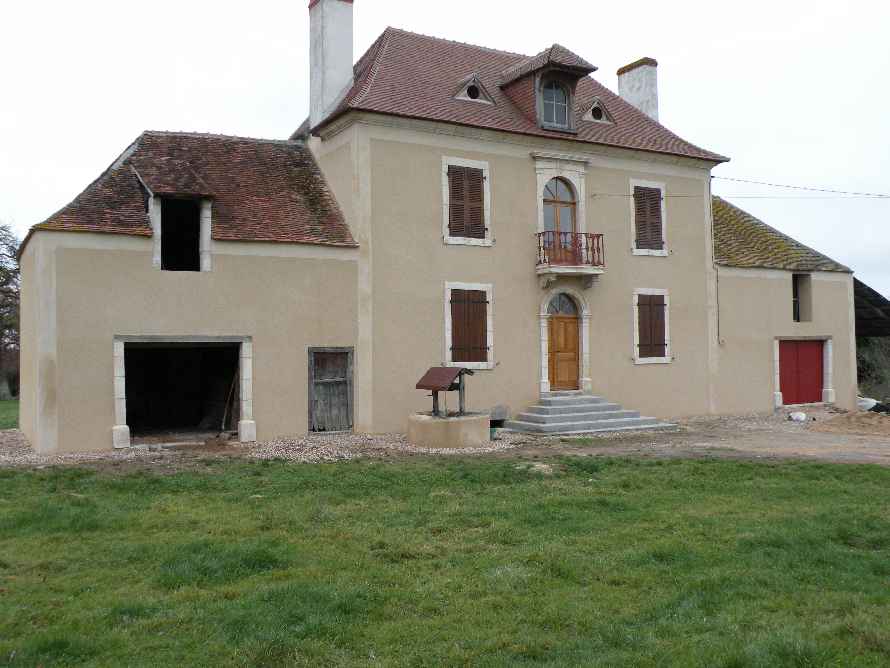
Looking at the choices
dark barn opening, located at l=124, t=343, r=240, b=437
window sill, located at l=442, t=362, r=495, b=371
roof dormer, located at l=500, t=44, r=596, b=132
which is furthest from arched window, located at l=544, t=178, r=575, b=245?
dark barn opening, located at l=124, t=343, r=240, b=437

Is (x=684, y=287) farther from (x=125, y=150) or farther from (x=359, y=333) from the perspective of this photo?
(x=125, y=150)

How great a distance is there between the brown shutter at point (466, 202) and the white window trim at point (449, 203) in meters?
0.04

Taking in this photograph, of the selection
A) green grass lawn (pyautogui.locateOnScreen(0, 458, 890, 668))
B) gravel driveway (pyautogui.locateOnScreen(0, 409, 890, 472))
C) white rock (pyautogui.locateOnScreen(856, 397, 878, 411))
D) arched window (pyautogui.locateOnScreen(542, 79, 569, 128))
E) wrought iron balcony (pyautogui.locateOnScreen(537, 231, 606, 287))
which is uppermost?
arched window (pyautogui.locateOnScreen(542, 79, 569, 128))

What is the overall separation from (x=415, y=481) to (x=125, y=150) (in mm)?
10204

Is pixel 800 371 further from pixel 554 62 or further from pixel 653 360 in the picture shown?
pixel 554 62

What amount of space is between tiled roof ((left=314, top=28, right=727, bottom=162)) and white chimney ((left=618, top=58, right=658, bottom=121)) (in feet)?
3.54

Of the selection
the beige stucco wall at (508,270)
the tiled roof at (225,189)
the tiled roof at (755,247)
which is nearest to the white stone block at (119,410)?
the tiled roof at (225,189)

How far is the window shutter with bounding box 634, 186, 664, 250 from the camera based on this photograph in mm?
20172

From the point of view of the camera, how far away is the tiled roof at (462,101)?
1759 centimetres

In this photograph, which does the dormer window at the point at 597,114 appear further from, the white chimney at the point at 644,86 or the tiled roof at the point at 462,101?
the white chimney at the point at 644,86

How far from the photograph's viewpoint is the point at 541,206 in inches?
738

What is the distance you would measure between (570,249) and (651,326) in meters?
3.06

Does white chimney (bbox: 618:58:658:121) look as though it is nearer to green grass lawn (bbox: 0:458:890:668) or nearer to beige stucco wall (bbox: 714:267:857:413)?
beige stucco wall (bbox: 714:267:857:413)

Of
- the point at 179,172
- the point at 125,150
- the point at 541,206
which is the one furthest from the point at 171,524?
the point at 541,206
